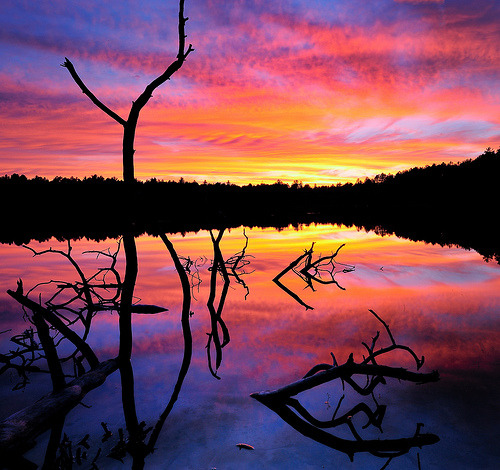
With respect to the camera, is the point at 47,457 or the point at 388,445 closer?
the point at 388,445

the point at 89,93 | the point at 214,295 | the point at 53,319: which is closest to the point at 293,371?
the point at 214,295

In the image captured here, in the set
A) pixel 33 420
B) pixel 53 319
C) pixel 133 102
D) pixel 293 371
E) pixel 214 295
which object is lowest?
pixel 293 371

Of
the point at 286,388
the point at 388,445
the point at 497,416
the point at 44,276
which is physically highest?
the point at 286,388

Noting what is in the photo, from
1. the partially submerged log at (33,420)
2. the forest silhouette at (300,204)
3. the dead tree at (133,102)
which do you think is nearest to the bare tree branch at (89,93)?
the dead tree at (133,102)

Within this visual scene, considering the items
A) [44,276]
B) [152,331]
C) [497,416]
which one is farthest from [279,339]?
[44,276]

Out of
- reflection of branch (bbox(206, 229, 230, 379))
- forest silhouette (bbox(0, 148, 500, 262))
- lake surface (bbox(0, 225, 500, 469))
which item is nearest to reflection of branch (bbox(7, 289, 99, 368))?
lake surface (bbox(0, 225, 500, 469))

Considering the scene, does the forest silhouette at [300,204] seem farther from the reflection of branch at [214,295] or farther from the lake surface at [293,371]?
the reflection of branch at [214,295]

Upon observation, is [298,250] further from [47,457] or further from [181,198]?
[181,198]

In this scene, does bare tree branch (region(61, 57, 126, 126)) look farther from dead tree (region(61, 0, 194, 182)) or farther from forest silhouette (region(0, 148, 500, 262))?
forest silhouette (region(0, 148, 500, 262))

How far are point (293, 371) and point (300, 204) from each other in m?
A: 107

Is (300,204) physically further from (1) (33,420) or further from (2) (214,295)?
(1) (33,420)

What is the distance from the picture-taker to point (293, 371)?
6.12 m

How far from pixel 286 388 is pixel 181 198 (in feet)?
211

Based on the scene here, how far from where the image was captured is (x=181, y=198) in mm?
65188
